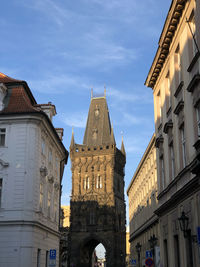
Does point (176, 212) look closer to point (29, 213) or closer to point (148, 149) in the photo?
point (29, 213)

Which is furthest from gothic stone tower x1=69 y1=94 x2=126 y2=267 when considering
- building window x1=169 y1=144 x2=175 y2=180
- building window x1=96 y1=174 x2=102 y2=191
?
building window x1=169 y1=144 x2=175 y2=180

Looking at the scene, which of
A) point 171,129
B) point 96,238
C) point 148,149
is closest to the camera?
point 171,129

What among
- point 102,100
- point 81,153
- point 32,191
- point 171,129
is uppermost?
point 102,100

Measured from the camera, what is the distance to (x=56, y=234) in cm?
3325

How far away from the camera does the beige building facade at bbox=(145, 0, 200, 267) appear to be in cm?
1772

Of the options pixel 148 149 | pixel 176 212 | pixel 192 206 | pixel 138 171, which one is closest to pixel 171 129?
pixel 176 212

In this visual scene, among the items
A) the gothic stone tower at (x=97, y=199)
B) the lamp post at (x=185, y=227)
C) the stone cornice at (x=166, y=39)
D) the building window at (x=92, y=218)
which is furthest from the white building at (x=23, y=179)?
the building window at (x=92, y=218)

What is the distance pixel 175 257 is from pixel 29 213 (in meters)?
9.32

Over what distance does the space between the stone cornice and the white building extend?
7.94 m

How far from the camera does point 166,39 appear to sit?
23.5 meters

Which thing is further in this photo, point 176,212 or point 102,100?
point 102,100

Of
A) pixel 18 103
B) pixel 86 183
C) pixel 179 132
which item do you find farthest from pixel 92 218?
pixel 179 132

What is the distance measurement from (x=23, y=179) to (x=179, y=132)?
35.2ft

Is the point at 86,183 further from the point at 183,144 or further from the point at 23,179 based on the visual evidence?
the point at 183,144
